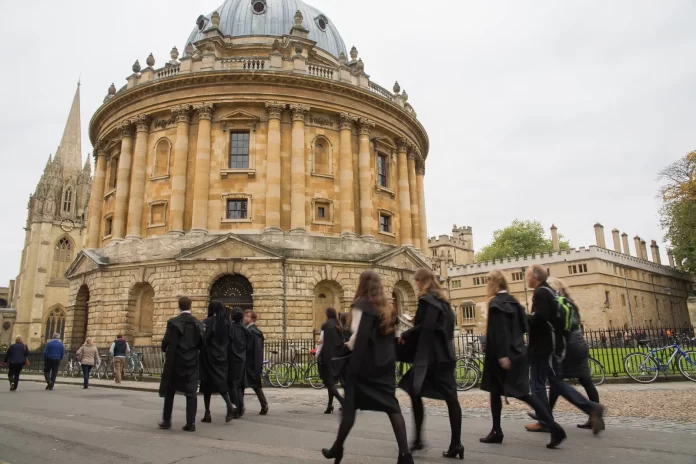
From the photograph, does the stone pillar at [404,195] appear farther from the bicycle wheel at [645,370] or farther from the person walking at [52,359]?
the person walking at [52,359]

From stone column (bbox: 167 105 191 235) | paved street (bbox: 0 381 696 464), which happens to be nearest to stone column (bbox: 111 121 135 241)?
stone column (bbox: 167 105 191 235)

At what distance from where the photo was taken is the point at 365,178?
29.1m

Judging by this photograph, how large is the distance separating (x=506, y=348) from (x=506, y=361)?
19 cm

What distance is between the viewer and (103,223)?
3094 cm

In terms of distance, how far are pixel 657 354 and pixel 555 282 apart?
8742 millimetres

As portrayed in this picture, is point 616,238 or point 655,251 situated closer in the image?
point 616,238

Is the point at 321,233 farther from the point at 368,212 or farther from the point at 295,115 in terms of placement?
the point at 295,115

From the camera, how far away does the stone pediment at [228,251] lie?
24656 mm

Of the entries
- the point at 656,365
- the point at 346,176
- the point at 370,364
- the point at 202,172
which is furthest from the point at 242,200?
the point at 370,364

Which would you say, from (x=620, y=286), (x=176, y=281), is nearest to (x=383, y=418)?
(x=176, y=281)

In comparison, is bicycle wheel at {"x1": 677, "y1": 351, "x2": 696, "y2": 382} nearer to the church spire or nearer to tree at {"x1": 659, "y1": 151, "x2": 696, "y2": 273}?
tree at {"x1": 659, "y1": 151, "x2": 696, "y2": 273}

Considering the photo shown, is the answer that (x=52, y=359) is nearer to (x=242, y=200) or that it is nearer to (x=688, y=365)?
(x=242, y=200)

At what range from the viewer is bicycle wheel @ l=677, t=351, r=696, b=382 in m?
12.9

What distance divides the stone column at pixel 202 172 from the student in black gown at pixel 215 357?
17.9 meters
